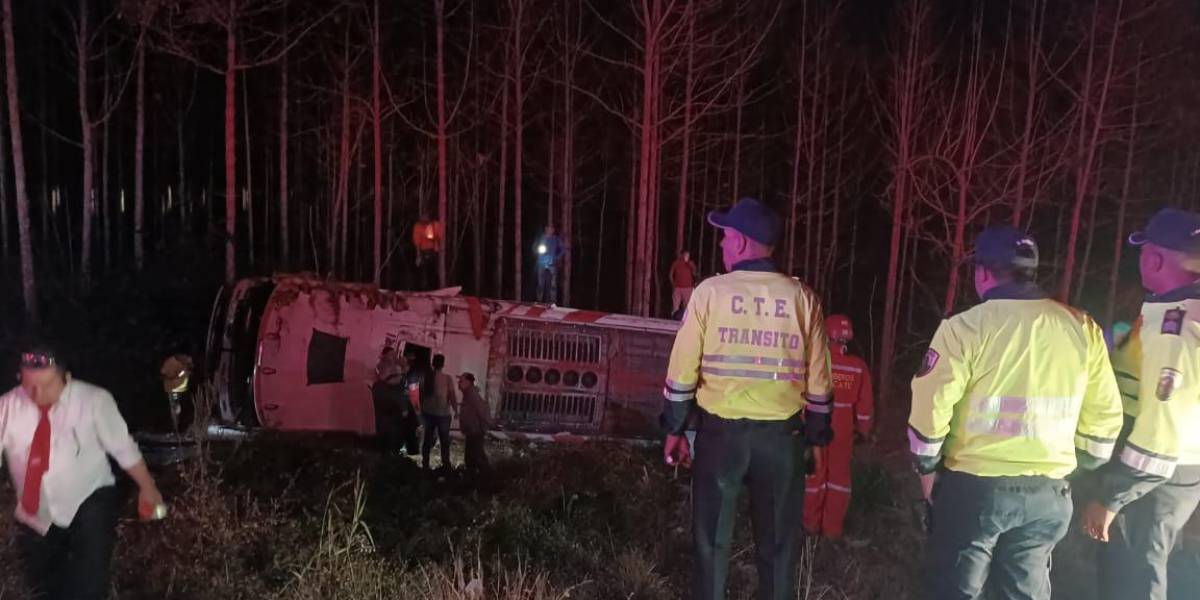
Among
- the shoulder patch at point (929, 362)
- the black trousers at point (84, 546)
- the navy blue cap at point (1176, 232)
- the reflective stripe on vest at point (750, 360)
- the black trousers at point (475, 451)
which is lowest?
the black trousers at point (475, 451)

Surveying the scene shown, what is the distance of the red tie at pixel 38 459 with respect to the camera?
3383 mm

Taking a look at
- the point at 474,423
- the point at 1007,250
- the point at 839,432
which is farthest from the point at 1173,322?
the point at 474,423

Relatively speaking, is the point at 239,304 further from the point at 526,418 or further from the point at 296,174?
the point at 296,174

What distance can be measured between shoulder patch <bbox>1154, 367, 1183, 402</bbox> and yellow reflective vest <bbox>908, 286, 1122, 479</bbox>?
9.8 inches

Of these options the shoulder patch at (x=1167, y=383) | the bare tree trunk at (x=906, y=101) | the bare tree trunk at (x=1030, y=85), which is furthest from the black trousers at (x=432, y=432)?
the bare tree trunk at (x=1030, y=85)

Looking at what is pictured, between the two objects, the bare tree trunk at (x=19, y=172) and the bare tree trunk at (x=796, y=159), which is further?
the bare tree trunk at (x=796, y=159)

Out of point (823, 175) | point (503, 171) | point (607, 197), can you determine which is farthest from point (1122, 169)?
point (607, 197)

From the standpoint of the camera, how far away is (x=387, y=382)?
721cm

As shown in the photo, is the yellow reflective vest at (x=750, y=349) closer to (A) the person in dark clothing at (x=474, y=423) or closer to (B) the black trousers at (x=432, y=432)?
(A) the person in dark clothing at (x=474, y=423)

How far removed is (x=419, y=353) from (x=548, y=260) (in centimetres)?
624

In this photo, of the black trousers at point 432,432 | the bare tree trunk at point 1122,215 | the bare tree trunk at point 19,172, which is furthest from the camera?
the bare tree trunk at point 1122,215

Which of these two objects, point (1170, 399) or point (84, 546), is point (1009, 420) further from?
point (84, 546)

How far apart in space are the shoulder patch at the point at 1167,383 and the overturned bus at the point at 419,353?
16.6ft

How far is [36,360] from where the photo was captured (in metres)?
3.34
